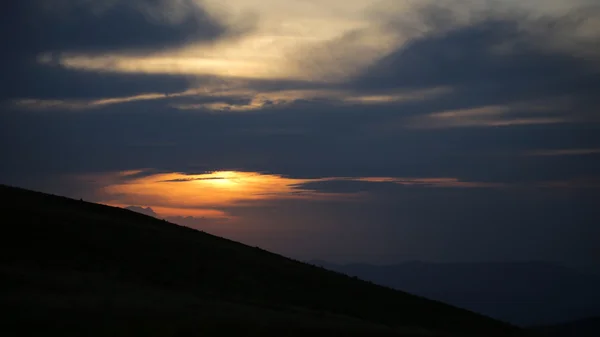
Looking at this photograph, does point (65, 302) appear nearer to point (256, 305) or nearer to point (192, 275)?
point (256, 305)

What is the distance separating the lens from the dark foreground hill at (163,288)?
24.0 metres

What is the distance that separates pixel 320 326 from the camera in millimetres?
27172

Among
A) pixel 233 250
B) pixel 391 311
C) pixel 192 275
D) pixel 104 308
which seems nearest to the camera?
pixel 104 308

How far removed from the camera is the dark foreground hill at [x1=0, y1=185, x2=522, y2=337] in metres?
24.0

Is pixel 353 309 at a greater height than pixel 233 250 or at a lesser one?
lesser

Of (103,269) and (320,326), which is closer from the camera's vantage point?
(320,326)

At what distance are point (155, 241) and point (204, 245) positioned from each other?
12.1ft

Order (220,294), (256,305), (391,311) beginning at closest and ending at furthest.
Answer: (256,305), (220,294), (391,311)

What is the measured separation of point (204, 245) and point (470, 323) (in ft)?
58.3

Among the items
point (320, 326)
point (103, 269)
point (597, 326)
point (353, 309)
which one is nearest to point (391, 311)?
point (353, 309)

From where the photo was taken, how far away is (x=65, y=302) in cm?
2502

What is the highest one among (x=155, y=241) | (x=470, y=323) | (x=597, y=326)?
(x=155, y=241)

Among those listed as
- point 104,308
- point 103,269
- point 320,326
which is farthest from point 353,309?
point 104,308

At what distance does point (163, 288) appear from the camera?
32.7 metres
